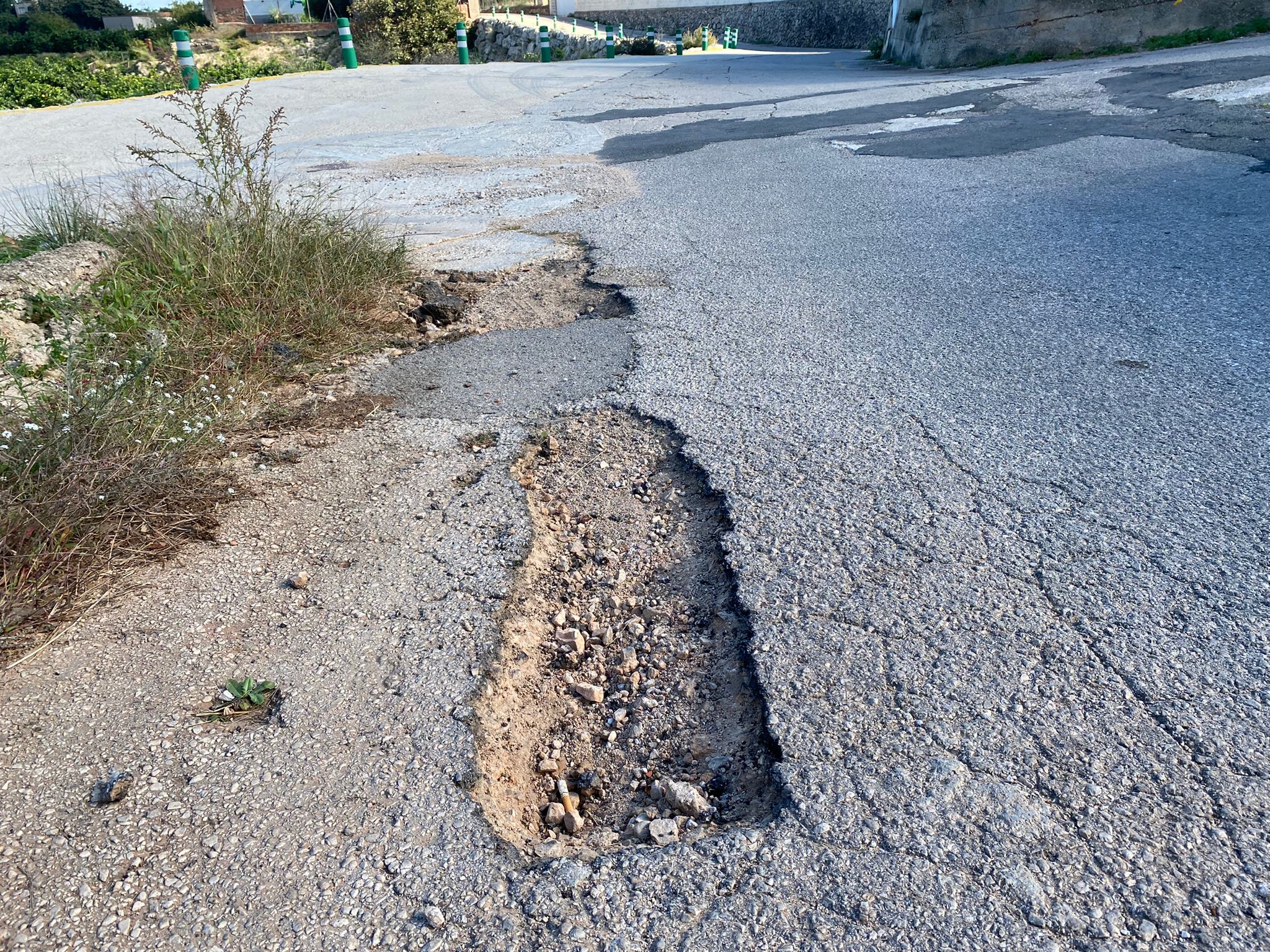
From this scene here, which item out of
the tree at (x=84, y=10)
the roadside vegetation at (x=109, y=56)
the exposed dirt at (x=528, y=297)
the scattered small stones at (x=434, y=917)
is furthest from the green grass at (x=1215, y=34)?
the tree at (x=84, y=10)

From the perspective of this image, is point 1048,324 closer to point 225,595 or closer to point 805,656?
point 805,656

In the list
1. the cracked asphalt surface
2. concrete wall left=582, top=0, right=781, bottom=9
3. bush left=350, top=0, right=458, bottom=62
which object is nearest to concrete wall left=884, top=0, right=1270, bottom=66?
the cracked asphalt surface

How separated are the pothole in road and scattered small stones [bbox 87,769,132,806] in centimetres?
74

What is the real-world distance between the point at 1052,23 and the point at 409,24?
2177 centimetres

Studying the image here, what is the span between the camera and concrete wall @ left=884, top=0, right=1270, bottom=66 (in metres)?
12.8

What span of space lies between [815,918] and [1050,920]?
385mm

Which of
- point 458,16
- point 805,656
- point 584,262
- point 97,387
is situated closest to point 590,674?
point 805,656

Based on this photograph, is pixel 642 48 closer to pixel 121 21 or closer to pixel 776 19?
pixel 776 19

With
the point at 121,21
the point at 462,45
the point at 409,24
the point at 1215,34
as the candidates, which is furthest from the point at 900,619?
the point at 121,21

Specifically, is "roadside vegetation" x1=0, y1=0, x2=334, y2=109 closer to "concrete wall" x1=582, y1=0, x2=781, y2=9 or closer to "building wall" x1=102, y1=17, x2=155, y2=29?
"building wall" x1=102, y1=17, x2=155, y2=29

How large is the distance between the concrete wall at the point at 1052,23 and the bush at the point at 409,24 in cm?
1911

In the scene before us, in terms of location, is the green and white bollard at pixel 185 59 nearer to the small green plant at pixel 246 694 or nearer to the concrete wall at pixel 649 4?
the small green plant at pixel 246 694

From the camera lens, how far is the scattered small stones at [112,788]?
187cm

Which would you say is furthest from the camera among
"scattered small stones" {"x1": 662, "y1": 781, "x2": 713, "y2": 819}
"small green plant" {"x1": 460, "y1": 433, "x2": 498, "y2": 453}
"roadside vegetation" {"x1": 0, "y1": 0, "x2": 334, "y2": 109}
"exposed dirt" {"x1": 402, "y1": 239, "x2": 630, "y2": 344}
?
"roadside vegetation" {"x1": 0, "y1": 0, "x2": 334, "y2": 109}
